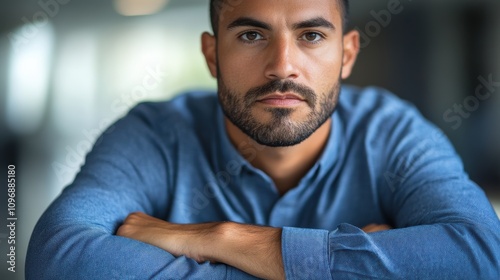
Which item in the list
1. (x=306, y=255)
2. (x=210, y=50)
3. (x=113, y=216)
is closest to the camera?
(x=306, y=255)

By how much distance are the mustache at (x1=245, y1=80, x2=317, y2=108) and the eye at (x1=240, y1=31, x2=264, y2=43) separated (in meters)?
0.11

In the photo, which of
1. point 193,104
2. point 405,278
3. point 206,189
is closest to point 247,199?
point 206,189

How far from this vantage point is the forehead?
1271 mm

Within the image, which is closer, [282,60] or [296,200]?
[282,60]

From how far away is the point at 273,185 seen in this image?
4.49 feet

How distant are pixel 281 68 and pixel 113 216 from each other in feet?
1.50

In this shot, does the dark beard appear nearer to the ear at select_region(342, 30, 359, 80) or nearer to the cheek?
the cheek

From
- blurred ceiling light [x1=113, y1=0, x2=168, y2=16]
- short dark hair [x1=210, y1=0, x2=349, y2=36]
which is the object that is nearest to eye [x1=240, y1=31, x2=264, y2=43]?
short dark hair [x1=210, y1=0, x2=349, y2=36]

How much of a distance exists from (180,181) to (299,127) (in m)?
0.31

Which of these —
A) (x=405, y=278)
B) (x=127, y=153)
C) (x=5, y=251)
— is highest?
(x=127, y=153)

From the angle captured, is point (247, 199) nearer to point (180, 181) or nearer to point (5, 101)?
point (180, 181)

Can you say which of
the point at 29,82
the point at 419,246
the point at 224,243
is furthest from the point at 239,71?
the point at 29,82

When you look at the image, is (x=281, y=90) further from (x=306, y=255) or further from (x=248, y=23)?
(x=306, y=255)

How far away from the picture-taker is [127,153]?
135cm
